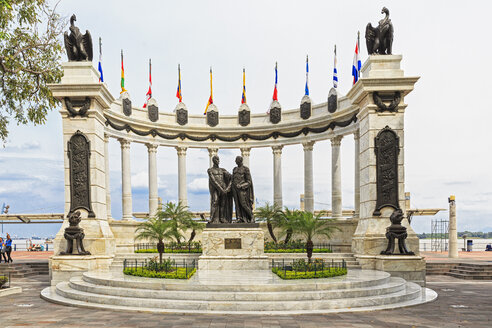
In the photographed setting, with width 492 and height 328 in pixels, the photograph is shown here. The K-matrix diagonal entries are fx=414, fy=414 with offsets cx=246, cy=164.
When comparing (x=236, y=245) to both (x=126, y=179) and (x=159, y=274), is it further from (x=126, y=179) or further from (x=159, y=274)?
(x=126, y=179)

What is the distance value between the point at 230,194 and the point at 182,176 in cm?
1823

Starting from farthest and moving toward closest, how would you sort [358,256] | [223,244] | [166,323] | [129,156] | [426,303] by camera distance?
1. [129,156]
2. [358,256]
3. [223,244]
4. [426,303]
5. [166,323]

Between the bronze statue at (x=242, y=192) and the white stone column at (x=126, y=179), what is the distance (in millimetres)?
17293

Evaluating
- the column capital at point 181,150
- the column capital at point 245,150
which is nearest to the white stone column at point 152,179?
the column capital at point 181,150

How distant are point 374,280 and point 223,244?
8053 mm

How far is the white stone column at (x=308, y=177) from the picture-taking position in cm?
3816

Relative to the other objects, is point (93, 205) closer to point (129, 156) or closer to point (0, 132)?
point (0, 132)

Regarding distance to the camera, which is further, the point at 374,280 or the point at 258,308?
the point at 374,280

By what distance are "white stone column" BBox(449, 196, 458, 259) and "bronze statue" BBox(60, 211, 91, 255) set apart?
30.1 m

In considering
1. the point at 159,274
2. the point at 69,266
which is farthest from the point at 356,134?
the point at 69,266

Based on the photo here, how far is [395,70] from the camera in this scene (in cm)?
2395

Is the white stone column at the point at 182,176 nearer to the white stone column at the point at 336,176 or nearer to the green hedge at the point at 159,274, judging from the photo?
the white stone column at the point at 336,176

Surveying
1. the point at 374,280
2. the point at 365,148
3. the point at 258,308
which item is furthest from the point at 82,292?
the point at 365,148

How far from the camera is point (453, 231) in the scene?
36875mm
